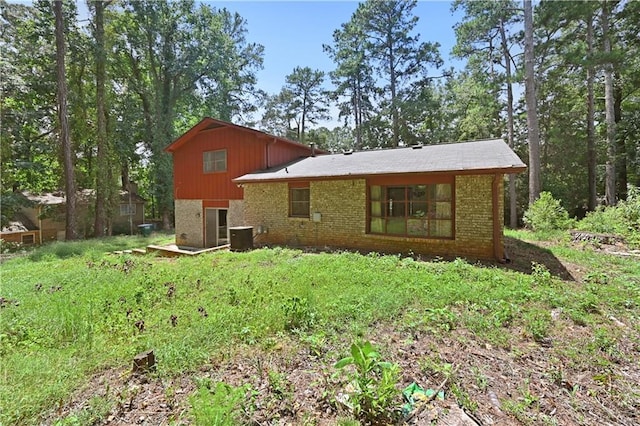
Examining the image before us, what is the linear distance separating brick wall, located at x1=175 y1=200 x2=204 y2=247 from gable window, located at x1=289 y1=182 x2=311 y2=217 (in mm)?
5351

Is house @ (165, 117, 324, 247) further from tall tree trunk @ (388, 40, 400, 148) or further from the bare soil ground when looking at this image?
tall tree trunk @ (388, 40, 400, 148)

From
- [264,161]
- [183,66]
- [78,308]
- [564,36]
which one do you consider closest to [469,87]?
[564,36]

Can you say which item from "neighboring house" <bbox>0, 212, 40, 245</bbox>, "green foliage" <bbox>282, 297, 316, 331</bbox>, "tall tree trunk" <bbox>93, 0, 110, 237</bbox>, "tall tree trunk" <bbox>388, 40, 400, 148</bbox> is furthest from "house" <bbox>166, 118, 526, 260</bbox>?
"neighboring house" <bbox>0, 212, 40, 245</bbox>

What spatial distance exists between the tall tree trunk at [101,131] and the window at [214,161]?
28.3ft

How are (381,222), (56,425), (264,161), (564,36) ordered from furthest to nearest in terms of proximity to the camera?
(564,36) < (264,161) < (381,222) < (56,425)

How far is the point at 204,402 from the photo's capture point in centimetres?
240

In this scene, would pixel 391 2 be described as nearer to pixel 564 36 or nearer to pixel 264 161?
pixel 564 36

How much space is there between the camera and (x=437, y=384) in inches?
109

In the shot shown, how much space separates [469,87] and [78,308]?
23.8 meters

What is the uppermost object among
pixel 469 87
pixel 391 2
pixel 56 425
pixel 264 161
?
pixel 391 2

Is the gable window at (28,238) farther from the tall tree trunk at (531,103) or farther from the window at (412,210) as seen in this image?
the tall tree trunk at (531,103)

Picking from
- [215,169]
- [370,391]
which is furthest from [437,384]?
[215,169]

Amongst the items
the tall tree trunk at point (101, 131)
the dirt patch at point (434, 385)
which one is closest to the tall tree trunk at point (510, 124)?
the dirt patch at point (434, 385)

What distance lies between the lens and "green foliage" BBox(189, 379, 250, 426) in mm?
2213
